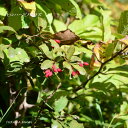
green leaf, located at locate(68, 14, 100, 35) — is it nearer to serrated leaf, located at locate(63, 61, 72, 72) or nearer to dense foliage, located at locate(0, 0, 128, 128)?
dense foliage, located at locate(0, 0, 128, 128)

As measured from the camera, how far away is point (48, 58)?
1.08 meters

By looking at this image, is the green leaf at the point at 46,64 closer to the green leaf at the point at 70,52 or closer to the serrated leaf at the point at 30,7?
the green leaf at the point at 70,52

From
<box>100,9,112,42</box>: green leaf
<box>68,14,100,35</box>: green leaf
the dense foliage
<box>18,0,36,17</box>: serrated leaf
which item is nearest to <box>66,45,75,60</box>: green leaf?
the dense foliage

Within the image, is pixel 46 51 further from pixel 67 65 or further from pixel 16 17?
pixel 16 17

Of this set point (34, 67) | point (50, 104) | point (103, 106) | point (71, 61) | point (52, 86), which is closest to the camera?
point (71, 61)

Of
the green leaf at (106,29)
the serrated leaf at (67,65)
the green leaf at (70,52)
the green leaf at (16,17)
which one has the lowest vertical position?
the serrated leaf at (67,65)

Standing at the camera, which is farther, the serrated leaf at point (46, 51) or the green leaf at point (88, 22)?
the green leaf at point (88, 22)

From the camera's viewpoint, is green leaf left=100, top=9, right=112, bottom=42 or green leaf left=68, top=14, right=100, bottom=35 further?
green leaf left=68, top=14, right=100, bottom=35

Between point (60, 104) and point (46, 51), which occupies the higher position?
point (46, 51)

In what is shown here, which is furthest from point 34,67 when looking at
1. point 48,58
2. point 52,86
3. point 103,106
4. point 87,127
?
point 103,106

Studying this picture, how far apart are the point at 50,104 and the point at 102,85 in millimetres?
287

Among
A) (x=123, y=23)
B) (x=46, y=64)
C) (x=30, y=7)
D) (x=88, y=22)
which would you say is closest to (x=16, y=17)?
(x=30, y=7)

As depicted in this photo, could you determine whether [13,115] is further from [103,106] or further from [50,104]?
[103,106]

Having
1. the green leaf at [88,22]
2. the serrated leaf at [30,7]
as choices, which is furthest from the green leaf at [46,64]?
the green leaf at [88,22]
